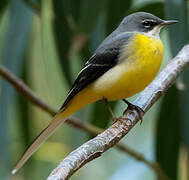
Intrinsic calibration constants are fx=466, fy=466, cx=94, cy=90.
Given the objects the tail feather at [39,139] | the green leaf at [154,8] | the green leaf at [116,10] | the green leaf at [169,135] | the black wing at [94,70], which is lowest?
the green leaf at [169,135]

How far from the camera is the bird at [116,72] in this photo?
265 cm

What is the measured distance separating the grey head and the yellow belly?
186 millimetres

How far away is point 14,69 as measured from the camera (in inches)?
125

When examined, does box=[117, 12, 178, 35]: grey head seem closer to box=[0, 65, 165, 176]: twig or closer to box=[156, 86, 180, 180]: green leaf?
box=[156, 86, 180, 180]: green leaf

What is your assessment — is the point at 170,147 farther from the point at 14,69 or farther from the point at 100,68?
the point at 14,69

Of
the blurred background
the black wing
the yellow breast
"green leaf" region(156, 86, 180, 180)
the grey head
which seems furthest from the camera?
"green leaf" region(156, 86, 180, 180)

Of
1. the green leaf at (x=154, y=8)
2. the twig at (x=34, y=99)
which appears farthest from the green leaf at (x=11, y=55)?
the green leaf at (x=154, y=8)

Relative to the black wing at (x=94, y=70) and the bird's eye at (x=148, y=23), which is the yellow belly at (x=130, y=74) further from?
the bird's eye at (x=148, y=23)

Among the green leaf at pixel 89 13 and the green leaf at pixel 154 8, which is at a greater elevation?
the green leaf at pixel 89 13

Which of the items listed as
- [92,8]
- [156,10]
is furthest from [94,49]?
[156,10]

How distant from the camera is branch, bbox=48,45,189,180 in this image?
5.20 feet

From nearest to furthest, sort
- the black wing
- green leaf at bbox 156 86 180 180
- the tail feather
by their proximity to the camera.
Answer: the tail feather < the black wing < green leaf at bbox 156 86 180 180

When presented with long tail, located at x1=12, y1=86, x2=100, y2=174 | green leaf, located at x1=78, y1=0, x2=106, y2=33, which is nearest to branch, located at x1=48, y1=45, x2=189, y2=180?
long tail, located at x1=12, y1=86, x2=100, y2=174

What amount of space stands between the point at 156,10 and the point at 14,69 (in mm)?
1082
